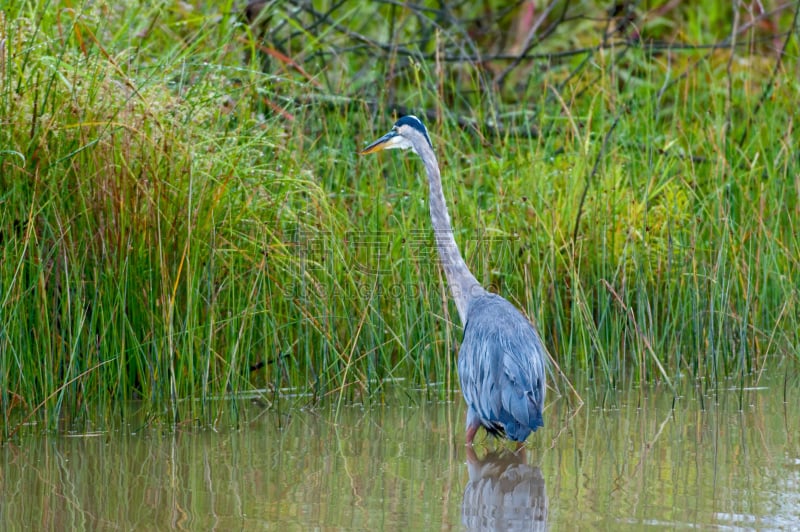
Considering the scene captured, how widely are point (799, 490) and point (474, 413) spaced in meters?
1.36

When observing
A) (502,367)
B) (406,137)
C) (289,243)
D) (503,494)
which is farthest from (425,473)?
(406,137)

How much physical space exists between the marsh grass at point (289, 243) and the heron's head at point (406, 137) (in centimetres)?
28

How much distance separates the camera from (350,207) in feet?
20.4

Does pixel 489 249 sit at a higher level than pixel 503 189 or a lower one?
lower

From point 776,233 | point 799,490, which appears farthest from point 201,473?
point 776,233

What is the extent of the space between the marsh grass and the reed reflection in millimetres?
947

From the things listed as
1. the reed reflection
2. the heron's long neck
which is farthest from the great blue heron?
the reed reflection

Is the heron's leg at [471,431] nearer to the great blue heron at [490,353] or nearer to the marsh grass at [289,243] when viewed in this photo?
the great blue heron at [490,353]

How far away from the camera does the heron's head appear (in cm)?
513

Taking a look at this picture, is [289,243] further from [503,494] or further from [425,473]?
[503,494]

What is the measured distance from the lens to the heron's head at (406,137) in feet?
16.8

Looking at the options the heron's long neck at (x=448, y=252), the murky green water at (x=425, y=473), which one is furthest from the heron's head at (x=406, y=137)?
the murky green water at (x=425, y=473)

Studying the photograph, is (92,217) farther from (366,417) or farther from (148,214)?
(366,417)

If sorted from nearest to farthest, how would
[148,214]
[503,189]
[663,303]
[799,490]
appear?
[799,490]
[148,214]
[663,303]
[503,189]
